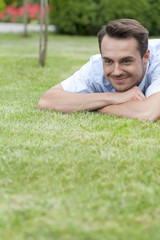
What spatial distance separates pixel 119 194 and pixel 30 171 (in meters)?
0.62

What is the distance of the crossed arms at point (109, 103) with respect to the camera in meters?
3.72

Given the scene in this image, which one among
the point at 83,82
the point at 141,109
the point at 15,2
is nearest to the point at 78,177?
the point at 141,109

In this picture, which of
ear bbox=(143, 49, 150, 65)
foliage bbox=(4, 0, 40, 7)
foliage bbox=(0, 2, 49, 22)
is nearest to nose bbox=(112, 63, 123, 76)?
ear bbox=(143, 49, 150, 65)

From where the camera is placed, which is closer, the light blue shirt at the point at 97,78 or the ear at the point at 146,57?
the ear at the point at 146,57

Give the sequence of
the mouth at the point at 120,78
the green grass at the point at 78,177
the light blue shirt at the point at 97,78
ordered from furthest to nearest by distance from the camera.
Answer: the light blue shirt at the point at 97,78, the mouth at the point at 120,78, the green grass at the point at 78,177

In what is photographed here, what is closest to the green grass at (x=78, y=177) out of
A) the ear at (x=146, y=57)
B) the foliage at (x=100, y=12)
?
the ear at (x=146, y=57)

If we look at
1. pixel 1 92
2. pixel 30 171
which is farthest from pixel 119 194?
pixel 1 92

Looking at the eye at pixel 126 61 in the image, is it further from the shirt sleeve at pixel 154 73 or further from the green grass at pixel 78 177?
the green grass at pixel 78 177

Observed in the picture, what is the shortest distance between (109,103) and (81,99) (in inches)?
10.9

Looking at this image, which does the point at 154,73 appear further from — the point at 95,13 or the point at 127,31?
the point at 95,13

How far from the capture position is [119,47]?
12.2ft

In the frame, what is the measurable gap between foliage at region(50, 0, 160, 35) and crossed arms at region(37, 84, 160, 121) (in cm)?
1444

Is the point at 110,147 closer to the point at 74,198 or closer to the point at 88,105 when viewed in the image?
the point at 74,198

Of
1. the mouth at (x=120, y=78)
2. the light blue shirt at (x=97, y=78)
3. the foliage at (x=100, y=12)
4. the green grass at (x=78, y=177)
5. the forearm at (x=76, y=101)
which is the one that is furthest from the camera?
the foliage at (x=100, y=12)
